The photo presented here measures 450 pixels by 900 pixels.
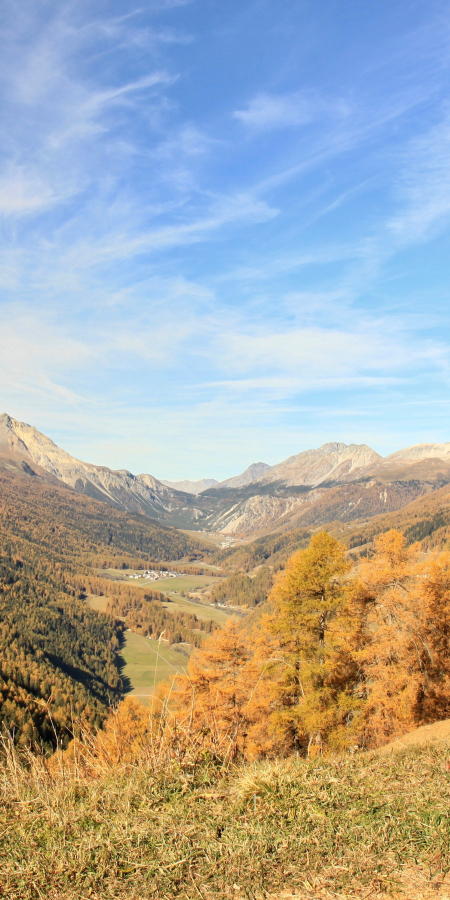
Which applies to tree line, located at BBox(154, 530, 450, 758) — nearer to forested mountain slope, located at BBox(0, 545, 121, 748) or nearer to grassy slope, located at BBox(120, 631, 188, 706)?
forested mountain slope, located at BBox(0, 545, 121, 748)

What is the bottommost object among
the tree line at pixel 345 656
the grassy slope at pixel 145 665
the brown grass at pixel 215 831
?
the grassy slope at pixel 145 665

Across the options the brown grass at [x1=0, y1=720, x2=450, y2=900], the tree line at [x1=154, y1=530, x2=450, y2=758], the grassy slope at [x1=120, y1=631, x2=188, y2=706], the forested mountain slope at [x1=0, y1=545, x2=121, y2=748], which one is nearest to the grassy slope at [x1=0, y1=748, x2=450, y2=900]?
the brown grass at [x1=0, y1=720, x2=450, y2=900]

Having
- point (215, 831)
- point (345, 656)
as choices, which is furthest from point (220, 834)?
point (345, 656)

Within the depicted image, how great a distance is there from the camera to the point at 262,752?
2489cm

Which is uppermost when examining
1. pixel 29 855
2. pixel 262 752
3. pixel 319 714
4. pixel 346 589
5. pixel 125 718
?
pixel 29 855

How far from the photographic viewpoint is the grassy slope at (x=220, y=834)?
12.7ft

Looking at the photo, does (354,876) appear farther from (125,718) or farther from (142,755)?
(125,718)

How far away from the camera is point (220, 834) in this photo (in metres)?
4.65

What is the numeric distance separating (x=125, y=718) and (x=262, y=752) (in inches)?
821

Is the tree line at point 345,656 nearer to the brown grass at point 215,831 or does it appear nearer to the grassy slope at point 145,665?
the brown grass at point 215,831

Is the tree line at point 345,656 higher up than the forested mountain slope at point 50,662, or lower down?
higher up

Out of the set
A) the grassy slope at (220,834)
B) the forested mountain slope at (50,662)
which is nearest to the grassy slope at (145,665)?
the forested mountain slope at (50,662)

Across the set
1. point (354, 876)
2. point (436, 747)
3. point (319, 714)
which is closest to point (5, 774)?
point (354, 876)

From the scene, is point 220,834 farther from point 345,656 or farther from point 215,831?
point 345,656
